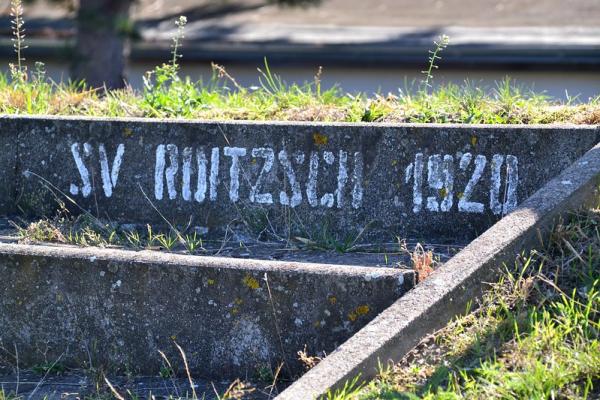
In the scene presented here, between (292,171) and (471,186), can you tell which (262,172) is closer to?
(292,171)

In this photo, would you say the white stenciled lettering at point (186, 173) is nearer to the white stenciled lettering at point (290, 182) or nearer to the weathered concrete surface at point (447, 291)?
the white stenciled lettering at point (290, 182)

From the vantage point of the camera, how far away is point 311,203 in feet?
15.9

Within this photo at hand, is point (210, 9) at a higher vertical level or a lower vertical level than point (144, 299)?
higher

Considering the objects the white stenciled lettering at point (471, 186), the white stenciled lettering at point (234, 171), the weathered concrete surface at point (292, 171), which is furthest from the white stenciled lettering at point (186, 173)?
the white stenciled lettering at point (471, 186)

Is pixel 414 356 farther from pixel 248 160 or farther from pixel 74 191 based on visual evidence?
pixel 74 191

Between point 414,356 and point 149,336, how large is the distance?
126 cm

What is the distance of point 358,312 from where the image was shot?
3834 mm

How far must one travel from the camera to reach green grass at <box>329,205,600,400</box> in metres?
3.08

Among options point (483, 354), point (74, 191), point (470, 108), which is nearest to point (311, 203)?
point (470, 108)

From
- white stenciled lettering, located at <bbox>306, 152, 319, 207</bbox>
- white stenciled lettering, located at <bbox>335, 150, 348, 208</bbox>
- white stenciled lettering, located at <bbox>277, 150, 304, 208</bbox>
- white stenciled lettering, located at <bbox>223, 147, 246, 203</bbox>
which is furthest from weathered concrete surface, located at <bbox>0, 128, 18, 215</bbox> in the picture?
white stenciled lettering, located at <bbox>335, 150, 348, 208</bbox>

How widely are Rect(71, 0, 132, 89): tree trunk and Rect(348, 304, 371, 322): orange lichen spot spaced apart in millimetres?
7204

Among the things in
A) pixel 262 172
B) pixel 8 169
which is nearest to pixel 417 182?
pixel 262 172

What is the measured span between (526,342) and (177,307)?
150 centimetres

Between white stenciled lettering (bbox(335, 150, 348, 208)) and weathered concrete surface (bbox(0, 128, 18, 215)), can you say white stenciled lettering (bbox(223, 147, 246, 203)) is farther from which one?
weathered concrete surface (bbox(0, 128, 18, 215))
